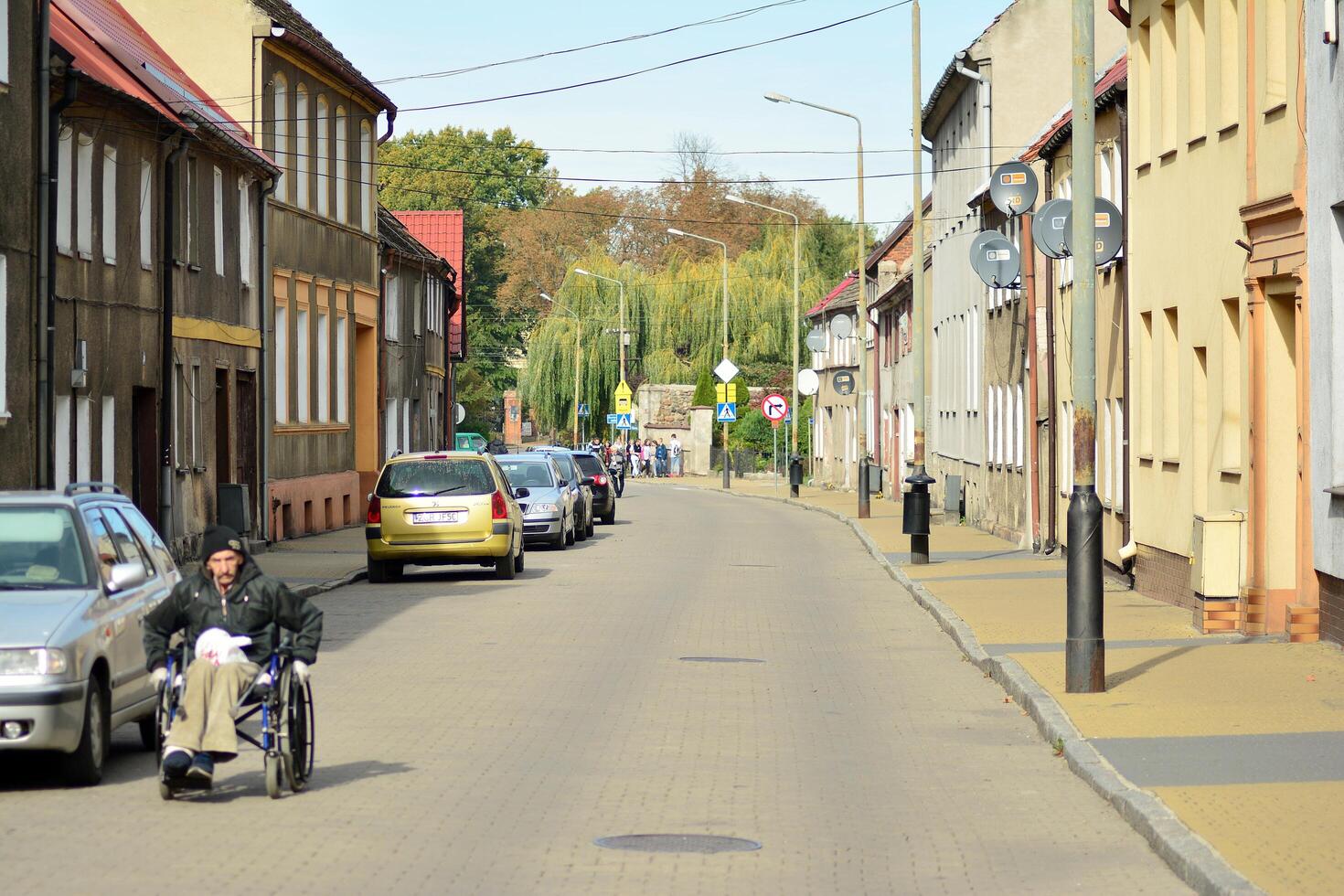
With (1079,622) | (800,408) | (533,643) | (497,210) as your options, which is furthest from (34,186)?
(497,210)

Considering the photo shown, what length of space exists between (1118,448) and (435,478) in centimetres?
851

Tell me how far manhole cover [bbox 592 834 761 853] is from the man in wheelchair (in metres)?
1.81

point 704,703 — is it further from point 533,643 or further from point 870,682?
point 533,643

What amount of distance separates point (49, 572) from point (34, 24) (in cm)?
1283

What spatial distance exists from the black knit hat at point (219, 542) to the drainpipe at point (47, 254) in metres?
12.5

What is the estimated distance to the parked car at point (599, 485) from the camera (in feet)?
142

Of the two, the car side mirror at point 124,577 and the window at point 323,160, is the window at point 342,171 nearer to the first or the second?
the window at point 323,160

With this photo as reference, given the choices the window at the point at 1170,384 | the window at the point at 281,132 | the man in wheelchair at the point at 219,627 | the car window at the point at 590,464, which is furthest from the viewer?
the car window at the point at 590,464

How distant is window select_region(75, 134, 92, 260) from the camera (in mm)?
24375

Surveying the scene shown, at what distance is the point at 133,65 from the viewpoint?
93.7ft

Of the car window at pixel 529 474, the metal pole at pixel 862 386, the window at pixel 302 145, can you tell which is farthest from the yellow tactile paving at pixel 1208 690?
the metal pole at pixel 862 386

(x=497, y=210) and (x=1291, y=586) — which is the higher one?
(x=497, y=210)

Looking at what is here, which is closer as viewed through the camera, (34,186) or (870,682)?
(870,682)

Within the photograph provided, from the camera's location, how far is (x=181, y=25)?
34781mm
